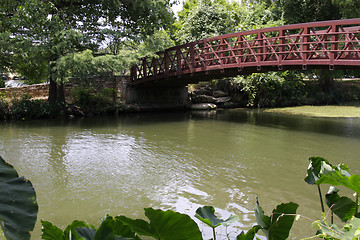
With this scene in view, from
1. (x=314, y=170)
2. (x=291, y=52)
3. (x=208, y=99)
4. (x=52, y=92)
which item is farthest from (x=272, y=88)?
(x=314, y=170)

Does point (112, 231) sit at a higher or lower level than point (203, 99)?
lower

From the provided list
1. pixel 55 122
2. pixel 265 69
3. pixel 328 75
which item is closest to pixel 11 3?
pixel 55 122

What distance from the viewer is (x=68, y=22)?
1599 cm

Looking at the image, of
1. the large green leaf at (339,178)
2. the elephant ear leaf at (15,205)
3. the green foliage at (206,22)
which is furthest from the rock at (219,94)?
the elephant ear leaf at (15,205)

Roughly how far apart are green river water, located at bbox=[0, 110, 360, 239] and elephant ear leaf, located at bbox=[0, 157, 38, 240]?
10.7 feet

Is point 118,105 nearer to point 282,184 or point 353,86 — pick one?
point 282,184

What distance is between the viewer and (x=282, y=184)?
19.9ft

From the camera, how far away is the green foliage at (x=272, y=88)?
2161 cm

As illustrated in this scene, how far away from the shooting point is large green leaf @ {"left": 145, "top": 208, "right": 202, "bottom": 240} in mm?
1262

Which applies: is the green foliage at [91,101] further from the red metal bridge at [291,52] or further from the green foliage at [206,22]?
the green foliage at [206,22]

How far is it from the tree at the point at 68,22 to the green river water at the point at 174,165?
3551 millimetres

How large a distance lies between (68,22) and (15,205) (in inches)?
648

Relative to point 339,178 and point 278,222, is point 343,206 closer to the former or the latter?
point 339,178

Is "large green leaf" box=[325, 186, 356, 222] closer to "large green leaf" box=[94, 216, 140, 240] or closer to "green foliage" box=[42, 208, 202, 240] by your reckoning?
"green foliage" box=[42, 208, 202, 240]
